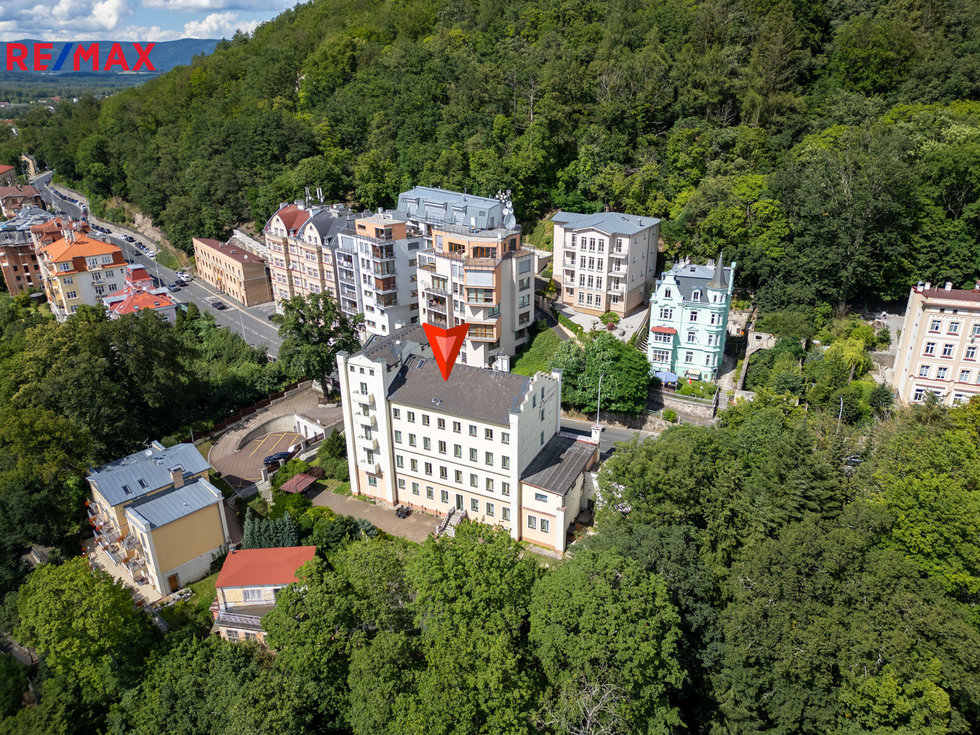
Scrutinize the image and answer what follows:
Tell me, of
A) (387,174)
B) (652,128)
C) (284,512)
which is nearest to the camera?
(284,512)

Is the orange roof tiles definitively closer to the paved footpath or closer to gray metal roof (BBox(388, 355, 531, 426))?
the paved footpath

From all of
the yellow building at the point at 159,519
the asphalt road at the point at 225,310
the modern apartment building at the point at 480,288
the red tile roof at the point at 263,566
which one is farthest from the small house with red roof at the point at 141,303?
the red tile roof at the point at 263,566

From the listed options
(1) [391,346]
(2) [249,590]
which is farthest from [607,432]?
(2) [249,590]

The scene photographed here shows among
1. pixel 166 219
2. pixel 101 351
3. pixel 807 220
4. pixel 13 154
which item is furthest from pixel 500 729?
pixel 13 154

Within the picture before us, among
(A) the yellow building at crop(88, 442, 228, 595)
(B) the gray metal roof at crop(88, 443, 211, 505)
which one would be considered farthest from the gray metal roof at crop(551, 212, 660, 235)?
(A) the yellow building at crop(88, 442, 228, 595)

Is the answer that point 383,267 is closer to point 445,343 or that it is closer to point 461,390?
point 445,343

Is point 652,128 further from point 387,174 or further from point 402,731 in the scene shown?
point 402,731
